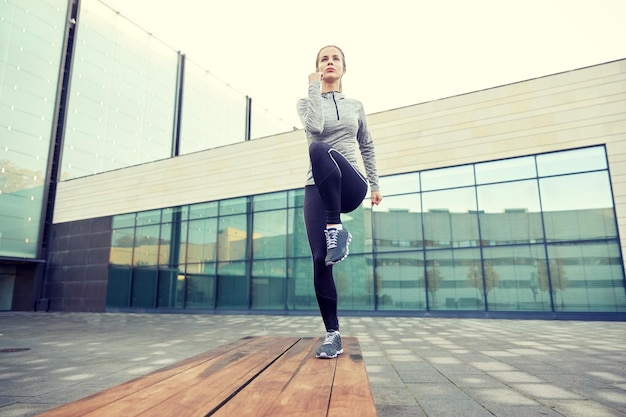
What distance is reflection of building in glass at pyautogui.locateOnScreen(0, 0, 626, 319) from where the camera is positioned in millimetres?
9375

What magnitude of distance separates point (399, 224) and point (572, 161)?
4.78 meters

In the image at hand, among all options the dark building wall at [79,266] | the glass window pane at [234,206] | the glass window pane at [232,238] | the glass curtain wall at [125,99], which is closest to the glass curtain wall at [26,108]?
the glass curtain wall at [125,99]

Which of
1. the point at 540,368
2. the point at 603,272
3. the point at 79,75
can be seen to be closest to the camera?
the point at 540,368

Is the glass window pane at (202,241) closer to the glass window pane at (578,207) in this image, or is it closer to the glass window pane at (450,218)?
the glass window pane at (450,218)

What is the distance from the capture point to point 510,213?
9961 mm

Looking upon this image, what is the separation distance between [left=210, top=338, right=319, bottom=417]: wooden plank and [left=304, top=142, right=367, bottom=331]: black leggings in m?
0.49

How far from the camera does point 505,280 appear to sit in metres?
9.66

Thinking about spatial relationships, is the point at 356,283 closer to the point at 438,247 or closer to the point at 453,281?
the point at 438,247

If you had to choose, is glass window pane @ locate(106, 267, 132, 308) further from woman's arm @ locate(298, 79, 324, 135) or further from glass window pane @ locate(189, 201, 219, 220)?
woman's arm @ locate(298, 79, 324, 135)

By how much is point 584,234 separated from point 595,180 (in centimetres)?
142

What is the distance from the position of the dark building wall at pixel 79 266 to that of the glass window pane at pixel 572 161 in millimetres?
16707

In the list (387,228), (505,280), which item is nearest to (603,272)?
(505,280)

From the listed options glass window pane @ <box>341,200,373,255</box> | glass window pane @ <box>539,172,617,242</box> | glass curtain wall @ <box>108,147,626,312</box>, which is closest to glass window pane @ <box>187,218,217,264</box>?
glass curtain wall @ <box>108,147,626,312</box>

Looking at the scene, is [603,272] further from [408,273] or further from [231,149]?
[231,149]
